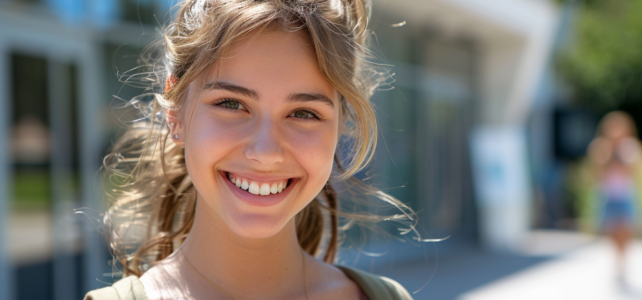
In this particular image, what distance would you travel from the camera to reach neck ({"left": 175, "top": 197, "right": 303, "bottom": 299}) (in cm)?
139

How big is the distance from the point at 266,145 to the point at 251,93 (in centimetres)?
12

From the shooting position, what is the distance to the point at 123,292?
1238 mm

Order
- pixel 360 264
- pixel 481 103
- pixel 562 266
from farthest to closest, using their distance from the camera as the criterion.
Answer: pixel 481 103 → pixel 562 266 → pixel 360 264

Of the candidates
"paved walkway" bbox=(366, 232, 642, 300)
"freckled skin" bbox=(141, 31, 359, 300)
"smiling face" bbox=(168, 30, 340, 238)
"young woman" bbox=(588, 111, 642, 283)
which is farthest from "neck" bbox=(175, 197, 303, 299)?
"young woman" bbox=(588, 111, 642, 283)

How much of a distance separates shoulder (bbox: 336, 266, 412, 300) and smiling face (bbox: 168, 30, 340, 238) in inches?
12.2

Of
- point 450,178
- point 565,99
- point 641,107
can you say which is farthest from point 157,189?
point 565,99

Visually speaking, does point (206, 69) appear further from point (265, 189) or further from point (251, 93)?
point (265, 189)

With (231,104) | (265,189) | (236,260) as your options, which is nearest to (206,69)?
(231,104)

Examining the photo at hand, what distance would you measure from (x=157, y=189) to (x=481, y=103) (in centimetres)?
1009

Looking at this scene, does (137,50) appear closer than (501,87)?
Yes

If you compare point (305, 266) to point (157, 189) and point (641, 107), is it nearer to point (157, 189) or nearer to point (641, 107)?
point (157, 189)

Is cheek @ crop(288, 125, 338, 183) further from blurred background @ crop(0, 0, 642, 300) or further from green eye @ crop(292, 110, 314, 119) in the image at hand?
blurred background @ crop(0, 0, 642, 300)

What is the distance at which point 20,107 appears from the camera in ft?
14.8

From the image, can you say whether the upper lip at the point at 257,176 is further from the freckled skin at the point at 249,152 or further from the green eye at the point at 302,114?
the green eye at the point at 302,114
